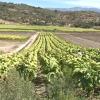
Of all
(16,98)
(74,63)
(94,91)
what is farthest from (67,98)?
(74,63)

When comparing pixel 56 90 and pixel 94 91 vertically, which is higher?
pixel 56 90

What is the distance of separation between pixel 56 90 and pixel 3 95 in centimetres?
252

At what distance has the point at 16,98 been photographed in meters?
8.88

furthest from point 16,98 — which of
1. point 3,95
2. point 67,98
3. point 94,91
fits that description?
point 94,91

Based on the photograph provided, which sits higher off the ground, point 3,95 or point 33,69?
point 3,95

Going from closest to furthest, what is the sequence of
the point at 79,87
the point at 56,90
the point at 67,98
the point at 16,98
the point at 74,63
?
the point at 16,98 < the point at 67,98 < the point at 56,90 < the point at 79,87 < the point at 74,63

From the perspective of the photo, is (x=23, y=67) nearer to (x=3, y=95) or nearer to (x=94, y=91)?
(x=94, y=91)

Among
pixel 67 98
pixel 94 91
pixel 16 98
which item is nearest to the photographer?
pixel 16 98

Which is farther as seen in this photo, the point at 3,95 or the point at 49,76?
the point at 49,76

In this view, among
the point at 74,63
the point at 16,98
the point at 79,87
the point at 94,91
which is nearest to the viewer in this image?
the point at 16,98

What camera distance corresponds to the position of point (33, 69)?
1866 cm

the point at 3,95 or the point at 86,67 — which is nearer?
the point at 3,95

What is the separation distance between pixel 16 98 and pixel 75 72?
22.7 ft

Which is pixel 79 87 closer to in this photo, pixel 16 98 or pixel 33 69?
pixel 33 69
